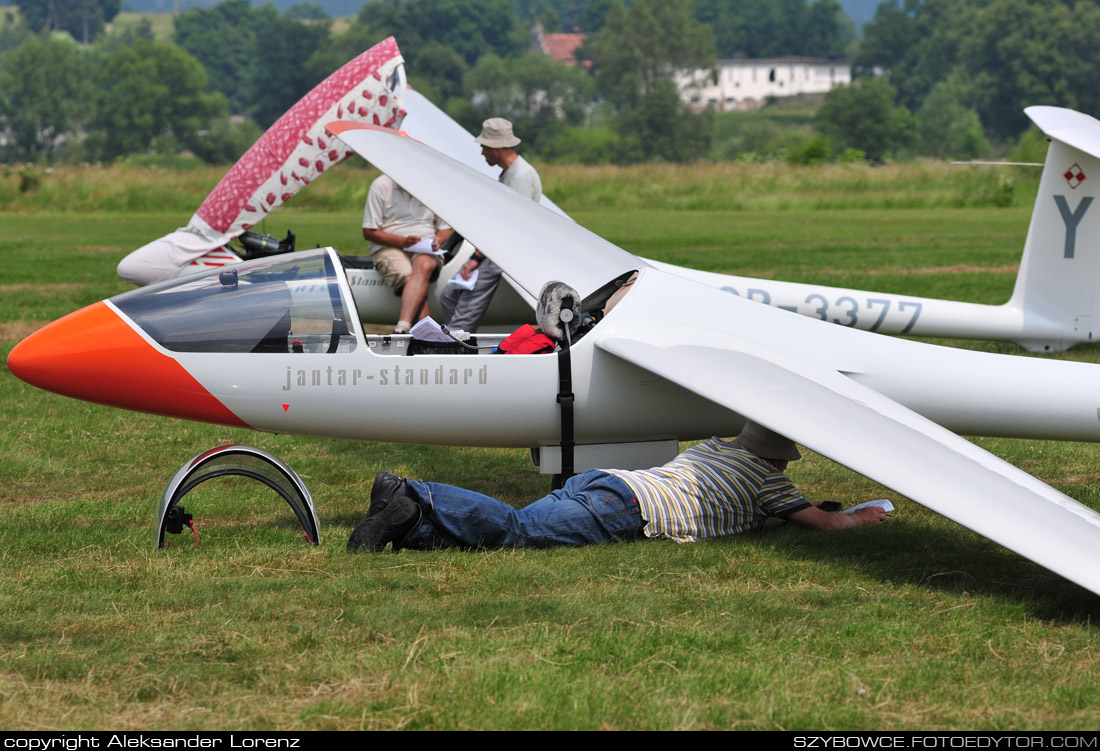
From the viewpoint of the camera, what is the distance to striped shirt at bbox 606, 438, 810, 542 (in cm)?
627

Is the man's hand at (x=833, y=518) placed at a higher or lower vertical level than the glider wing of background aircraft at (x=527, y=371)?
lower

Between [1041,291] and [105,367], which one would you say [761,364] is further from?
[1041,291]

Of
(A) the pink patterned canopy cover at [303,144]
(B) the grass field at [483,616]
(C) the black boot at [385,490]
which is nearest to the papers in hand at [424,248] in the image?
(A) the pink patterned canopy cover at [303,144]

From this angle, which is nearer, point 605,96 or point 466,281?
point 466,281

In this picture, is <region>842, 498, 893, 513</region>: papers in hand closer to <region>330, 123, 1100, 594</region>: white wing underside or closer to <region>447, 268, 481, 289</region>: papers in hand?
<region>330, 123, 1100, 594</region>: white wing underside

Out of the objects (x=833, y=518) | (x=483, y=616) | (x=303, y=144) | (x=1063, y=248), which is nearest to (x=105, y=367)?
(x=483, y=616)

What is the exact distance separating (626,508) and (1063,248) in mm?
6549

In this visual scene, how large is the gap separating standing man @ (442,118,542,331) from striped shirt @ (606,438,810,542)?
378cm

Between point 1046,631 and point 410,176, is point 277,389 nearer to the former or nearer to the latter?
point 410,176

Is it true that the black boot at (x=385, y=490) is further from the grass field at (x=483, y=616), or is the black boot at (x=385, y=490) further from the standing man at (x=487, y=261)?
the standing man at (x=487, y=261)

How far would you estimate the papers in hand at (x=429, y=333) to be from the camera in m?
7.22

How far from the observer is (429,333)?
23.8 ft

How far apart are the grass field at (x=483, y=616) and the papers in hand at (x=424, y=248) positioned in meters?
2.06

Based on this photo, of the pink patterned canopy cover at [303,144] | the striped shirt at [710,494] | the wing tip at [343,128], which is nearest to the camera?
Answer: the striped shirt at [710,494]
